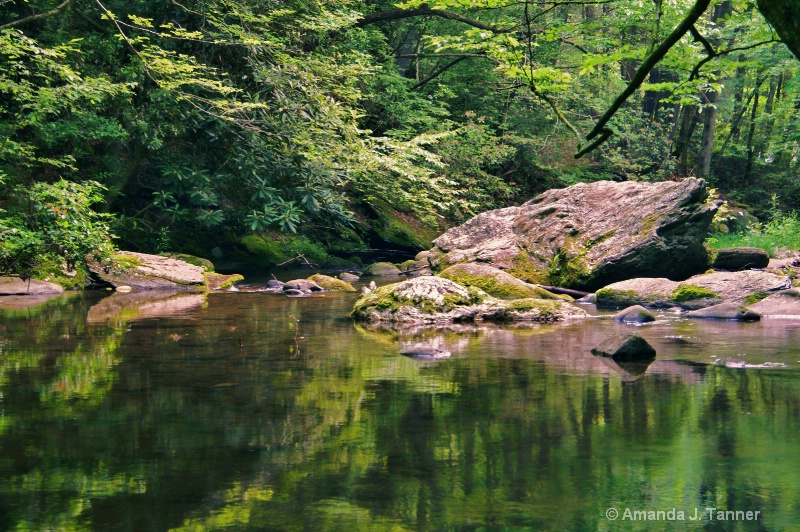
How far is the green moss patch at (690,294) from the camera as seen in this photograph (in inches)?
525

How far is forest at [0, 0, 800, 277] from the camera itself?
46.4 feet

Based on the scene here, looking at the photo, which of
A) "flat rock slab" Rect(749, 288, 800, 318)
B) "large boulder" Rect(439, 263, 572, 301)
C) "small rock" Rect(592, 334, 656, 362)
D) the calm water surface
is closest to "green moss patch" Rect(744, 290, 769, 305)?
"flat rock slab" Rect(749, 288, 800, 318)

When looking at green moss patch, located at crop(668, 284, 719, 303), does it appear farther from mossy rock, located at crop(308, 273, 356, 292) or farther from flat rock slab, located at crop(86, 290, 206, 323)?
flat rock slab, located at crop(86, 290, 206, 323)

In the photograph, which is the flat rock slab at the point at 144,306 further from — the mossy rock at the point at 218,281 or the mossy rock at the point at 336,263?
the mossy rock at the point at 336,263

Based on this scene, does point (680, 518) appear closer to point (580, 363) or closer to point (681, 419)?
point (681, 419)

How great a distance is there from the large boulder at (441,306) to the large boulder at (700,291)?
2.19m

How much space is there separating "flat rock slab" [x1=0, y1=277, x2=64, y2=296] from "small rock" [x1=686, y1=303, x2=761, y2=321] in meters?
10.9

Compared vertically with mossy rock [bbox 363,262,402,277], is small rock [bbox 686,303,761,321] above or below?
below

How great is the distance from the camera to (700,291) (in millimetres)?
13422

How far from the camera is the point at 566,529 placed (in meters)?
3.62

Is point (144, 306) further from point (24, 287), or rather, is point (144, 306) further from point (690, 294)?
point (690, 294)

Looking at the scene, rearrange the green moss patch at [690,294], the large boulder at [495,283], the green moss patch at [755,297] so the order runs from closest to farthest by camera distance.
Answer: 1. the green moss patch at [755,297]
2. the green moss patch at [690,294]
3. the large boulder at [495,283]

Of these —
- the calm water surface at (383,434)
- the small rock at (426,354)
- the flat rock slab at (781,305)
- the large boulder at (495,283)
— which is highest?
the large boulder at (495,283)

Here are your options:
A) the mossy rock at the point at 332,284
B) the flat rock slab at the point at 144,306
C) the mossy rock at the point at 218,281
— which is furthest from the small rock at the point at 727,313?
the mossy rock at the point at 218,281
